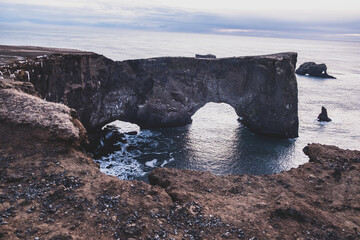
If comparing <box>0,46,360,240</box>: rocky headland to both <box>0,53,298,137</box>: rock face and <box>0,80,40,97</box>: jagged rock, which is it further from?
<box>0,53,298,137</box>: rock face

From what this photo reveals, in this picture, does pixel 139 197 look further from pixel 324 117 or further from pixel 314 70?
pixel 314 70

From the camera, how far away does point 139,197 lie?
12719 millimetres

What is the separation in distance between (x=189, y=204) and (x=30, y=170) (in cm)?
754

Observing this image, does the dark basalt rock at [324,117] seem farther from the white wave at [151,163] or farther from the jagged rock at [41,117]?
the jagged rock at [41,117]

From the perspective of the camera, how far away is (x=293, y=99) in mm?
43188

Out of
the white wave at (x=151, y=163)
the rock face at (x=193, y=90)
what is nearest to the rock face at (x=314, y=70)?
the rock face at (x=193, y=90)

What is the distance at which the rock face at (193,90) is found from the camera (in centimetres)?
4119

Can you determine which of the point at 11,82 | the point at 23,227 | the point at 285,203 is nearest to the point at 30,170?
the point at 23,227

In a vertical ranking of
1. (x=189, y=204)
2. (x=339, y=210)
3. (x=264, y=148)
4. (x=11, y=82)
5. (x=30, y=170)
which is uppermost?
(x=11, y=82)

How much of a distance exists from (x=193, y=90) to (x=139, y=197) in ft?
113

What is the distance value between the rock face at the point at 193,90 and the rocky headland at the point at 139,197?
23.0 m

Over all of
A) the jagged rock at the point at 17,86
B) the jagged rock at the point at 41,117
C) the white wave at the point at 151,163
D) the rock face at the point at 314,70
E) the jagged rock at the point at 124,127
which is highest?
the jagged rock at the point at 17,86

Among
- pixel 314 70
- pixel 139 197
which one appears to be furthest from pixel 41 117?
pixel 314 70

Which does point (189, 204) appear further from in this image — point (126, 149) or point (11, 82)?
point (126, 149)
